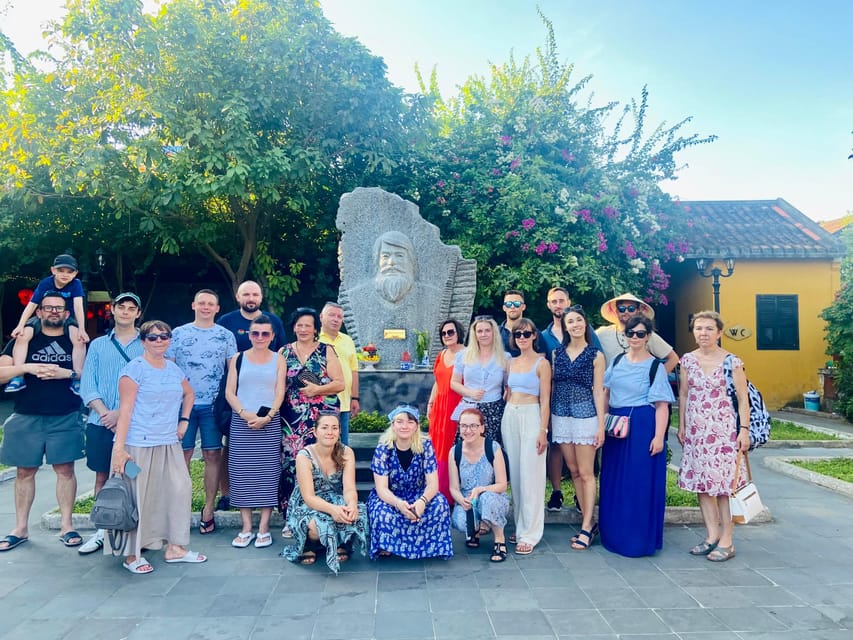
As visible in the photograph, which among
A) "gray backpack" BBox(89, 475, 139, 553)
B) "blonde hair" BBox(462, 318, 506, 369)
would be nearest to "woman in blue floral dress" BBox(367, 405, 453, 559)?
"blonde hair" BBox(462, 318, 506, 369)

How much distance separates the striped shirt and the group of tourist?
0.5 inches

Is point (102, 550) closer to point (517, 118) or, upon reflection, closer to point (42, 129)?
point (42, 129)

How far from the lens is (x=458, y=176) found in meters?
10.7

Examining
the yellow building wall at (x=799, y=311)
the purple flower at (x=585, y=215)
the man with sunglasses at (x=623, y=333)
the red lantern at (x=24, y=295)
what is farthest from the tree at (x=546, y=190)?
the red lantern at (x=24, y=295)

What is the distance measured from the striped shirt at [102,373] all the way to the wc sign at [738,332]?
12.4 m

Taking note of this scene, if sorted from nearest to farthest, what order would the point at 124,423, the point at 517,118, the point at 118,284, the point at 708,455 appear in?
the point at 124,423 < the point at 708,455 < the point at 517,118 < the point at 118,284

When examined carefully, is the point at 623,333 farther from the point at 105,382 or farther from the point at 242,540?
the point at 105,382

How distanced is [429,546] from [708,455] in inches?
78.4

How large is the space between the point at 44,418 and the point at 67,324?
2.25ft

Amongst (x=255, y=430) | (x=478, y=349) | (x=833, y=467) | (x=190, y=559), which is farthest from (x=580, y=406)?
(x=833, y=467)

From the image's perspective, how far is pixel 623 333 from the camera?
4.30 meters

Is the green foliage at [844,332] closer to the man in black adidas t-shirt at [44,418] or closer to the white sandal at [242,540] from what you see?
the white sandal at [242,540]

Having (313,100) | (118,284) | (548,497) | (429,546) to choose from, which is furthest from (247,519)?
(118,284)

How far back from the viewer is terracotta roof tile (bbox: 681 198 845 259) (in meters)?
12.4
